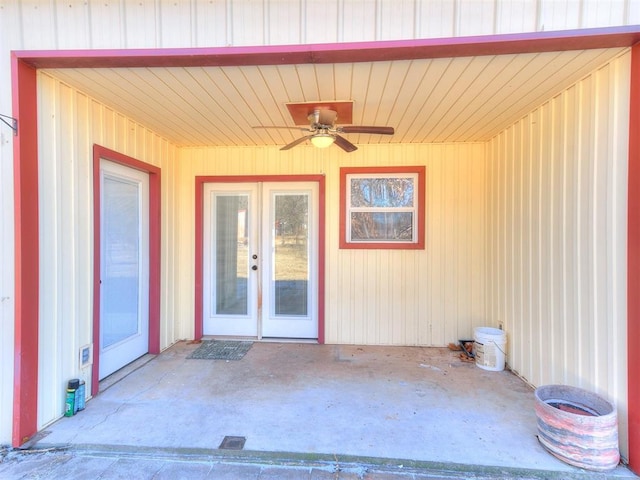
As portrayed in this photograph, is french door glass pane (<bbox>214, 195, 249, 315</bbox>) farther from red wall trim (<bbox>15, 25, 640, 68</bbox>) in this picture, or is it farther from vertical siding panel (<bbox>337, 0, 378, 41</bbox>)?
vertical siding panel (<bbox>337, 0, 378, 41</bbox>)

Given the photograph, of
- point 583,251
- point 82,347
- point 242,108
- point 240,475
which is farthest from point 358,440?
point 242,108

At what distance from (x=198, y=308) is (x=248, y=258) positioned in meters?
0.94

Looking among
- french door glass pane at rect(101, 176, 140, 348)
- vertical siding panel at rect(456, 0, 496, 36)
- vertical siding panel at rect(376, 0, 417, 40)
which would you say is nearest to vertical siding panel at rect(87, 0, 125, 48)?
french door glass pane at rect(101, 176, 140, 348)

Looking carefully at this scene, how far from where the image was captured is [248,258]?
169 inches

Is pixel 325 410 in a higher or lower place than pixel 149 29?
lower

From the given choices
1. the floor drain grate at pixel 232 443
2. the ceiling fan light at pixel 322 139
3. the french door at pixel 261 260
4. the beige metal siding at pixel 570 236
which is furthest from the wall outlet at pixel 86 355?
the beige metal siding at pixel 570 236

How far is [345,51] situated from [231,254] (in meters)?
3.02

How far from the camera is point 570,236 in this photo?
247 cm

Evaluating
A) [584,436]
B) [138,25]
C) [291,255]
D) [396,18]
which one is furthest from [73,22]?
[584,436]

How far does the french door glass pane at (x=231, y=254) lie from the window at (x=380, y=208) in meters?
1.35

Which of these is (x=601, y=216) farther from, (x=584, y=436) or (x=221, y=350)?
(x=221, y=350)

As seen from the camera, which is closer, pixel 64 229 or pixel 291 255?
pixel 64 229

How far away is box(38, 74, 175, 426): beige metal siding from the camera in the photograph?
2291 mm

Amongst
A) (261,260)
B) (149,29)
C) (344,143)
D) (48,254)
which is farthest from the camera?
(261,260)
